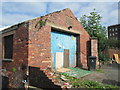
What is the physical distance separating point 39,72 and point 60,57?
3130mm

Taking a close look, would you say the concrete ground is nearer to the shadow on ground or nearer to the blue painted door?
the shadow on ground

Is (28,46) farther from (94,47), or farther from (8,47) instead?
(94,47)

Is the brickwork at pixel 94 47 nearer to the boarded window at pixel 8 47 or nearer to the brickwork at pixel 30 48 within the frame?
the brickwork at pixel 30 48

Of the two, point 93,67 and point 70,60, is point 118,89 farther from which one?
point 70,60

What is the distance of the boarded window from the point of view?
6363mm

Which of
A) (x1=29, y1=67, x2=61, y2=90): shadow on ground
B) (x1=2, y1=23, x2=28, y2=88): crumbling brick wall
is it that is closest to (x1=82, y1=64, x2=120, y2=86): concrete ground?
(x1=29, y1=67, x2=61, y2=90): shadow on ground

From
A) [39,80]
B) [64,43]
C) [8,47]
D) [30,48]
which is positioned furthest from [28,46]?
[64,43]

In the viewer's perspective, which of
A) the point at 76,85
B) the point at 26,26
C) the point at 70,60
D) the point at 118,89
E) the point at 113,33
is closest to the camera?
the point at 118,89

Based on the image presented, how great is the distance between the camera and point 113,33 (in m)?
52.6

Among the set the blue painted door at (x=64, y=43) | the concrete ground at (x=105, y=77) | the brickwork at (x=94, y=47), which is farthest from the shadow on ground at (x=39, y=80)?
the brickwork at (x=94, y=47)

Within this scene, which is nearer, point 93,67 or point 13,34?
point 13,34

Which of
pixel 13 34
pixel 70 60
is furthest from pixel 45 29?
pixel 70 60

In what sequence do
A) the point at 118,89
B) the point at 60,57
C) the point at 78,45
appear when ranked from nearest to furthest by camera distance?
the point at 118,89, the point at 60,57, the point at 78,45

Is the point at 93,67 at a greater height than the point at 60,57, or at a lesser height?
lesser
